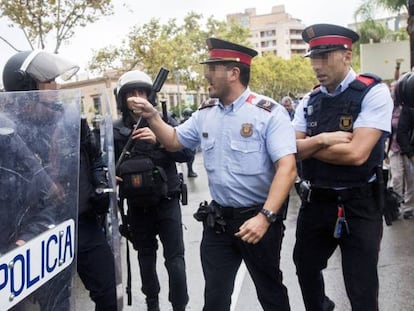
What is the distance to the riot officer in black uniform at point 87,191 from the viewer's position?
7.98 feet

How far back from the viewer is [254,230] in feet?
8.04

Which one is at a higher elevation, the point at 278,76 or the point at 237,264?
the point at 278,76

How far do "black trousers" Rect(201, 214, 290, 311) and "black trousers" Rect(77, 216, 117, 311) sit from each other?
20.5 inches

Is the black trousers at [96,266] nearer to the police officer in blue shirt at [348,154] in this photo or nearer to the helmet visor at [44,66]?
the helmet visor at [44,66]

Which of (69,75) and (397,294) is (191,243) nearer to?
(397,294)

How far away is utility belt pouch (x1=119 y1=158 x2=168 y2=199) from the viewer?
3223 millimetres

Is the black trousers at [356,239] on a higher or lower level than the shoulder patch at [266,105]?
lower

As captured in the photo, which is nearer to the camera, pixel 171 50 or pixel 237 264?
pixel 237 264

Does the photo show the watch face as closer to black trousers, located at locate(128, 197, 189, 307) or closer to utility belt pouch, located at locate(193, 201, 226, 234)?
utility belt pouch, located at locate(193, 201, 226, 234)

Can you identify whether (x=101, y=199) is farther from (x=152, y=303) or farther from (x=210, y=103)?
(x=152, y=303)

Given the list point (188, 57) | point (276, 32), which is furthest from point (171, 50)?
point (276, 32)

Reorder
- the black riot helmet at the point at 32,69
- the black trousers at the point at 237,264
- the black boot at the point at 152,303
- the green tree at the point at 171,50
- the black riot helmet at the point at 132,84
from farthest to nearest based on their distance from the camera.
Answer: the green tree at the point at 171,50 → the black boot at the point at 152,303 → the black riot helmet at the point at 132,84 → the black trousers at the point at 237,264 → the black riot helmet at the point at 32,69

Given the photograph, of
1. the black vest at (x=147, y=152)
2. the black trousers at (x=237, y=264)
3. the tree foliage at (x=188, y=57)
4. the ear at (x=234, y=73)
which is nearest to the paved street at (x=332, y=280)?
the black trousers at (x=237, y=264)

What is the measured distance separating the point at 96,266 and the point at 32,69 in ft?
3.36
